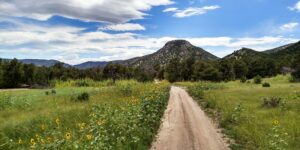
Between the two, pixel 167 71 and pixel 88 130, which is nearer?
pixel 88 130

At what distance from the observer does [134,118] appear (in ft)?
42.8

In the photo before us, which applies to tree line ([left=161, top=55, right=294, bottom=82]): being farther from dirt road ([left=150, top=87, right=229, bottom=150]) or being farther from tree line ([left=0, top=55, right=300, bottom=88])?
dirt road ([left=150, top=87, right=229, bottom=150])

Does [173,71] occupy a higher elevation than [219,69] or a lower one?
lower

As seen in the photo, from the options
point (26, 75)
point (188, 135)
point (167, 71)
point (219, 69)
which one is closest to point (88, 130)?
point (188, 135)

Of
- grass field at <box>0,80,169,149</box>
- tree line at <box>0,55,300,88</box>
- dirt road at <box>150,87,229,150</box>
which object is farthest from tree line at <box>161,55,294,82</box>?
grass field at <box>0,80,169,149</box>

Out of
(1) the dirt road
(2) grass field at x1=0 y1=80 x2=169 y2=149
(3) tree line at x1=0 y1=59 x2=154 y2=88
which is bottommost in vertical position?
(1) the dirt road

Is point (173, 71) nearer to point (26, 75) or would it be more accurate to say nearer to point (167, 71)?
point (167, 71)

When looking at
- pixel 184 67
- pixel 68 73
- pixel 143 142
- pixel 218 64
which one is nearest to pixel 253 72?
pixel 218 64

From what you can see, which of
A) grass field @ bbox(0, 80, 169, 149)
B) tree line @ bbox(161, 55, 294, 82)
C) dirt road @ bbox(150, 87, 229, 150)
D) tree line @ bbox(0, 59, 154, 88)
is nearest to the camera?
grass field @ bbox(0, 80, 169, 149)

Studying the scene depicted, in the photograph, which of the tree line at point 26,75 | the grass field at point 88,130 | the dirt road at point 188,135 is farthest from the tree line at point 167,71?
the grass field at point 88,130

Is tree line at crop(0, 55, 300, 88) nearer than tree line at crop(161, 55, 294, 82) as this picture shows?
Yes

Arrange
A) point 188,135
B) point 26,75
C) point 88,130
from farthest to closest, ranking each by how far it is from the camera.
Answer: point 26,75 < point 188,135 < point 88,130

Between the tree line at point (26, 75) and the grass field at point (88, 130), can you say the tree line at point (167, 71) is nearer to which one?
the tree line at point (26, 75)

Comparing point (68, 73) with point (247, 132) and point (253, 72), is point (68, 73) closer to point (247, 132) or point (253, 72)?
point (253, 72)
